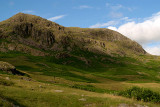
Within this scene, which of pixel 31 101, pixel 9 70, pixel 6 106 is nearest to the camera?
pixel 6 106

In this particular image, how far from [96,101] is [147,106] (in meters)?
7.33

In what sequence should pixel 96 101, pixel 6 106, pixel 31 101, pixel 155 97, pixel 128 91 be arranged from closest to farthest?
pixel 6 106, pixel 31 101, pixel 96 101, pixel 155 97, pixel 128 91

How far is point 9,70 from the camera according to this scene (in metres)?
61.3

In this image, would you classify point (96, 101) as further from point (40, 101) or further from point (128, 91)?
point (128, 91)

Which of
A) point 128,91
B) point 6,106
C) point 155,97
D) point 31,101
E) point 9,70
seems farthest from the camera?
point 9,70

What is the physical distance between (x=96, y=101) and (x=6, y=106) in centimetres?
1281

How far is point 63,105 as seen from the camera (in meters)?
20.2

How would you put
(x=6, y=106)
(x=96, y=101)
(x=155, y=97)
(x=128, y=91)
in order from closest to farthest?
(x=6, y=106) < (x=96, y=101) < (x=155, y=97) < (x=128, y=91)

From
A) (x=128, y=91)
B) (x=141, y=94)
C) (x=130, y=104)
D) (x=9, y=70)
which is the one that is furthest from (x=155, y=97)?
(x=9, y=70)

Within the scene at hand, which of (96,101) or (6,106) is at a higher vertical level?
(6,106)

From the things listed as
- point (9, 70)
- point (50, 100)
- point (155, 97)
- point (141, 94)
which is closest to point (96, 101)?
point (50, 100)

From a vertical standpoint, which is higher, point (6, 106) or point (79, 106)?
point (6, 106)

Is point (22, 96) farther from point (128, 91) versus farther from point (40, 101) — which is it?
point (128, 91)

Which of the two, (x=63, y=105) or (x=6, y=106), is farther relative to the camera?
(x=63, y=105)
